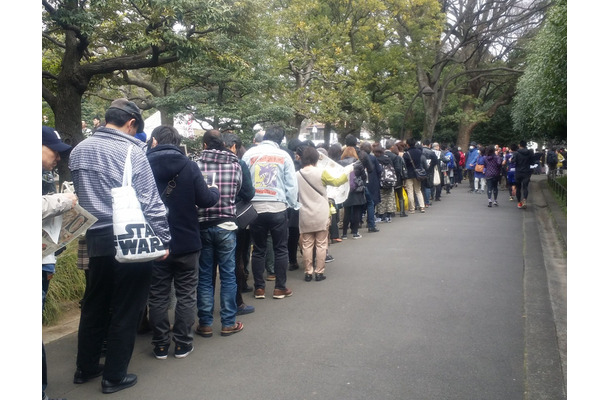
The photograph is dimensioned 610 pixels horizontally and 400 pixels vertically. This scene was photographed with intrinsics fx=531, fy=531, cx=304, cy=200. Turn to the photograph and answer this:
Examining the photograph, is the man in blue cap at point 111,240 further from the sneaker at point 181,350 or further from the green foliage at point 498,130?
the green foliage at point 498,130

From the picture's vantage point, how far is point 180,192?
4383 mm

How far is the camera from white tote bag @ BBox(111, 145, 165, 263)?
352 cm

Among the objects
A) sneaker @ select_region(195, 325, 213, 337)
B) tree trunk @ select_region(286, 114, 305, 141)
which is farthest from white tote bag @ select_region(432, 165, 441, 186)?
sneaker @ select_region(195, 325, 213, 337)

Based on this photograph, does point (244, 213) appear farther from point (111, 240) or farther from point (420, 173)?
point (420, 173)

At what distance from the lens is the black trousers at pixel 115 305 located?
12.5 ft

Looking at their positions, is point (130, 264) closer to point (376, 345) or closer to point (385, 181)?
point (376, 345)

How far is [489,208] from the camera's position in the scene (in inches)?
592

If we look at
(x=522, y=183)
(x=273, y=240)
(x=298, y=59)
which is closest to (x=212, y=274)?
(x=273, y=240)

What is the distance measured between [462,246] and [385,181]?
3093 millimetres

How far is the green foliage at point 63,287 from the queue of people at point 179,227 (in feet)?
3.26

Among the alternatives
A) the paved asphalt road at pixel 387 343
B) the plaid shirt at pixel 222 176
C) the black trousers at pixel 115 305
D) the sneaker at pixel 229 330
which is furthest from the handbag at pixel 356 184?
the black trousers at pixel 115 305

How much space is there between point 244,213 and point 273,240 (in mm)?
855

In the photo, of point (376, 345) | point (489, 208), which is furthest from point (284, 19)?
point (376, 345)

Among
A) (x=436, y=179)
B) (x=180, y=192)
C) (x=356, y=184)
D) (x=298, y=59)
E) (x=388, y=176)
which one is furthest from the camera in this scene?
(x=298, y=59)
